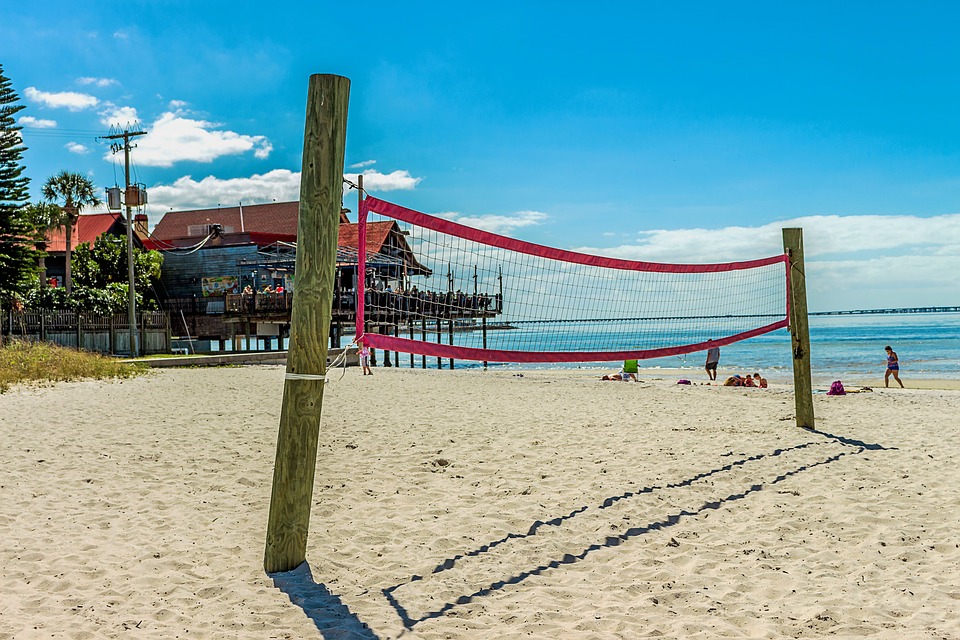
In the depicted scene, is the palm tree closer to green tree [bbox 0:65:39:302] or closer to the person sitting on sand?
green tree [bbox 0:65:39:302]

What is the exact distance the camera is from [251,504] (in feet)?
17.7

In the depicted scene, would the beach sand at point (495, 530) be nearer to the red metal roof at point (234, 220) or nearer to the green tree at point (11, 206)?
the green tree at point (11, 206)

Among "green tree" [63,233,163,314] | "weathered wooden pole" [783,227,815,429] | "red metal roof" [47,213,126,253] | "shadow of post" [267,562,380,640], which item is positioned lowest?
"shadow of post" [267,562,380,640]

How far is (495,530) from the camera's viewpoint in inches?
188

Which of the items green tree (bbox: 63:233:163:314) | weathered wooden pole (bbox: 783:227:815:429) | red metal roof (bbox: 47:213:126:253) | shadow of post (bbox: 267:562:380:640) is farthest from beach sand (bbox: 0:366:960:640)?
red metal roof (bbox: 47:213:126:253)

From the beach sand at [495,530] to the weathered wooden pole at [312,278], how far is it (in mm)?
694

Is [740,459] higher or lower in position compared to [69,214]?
lower

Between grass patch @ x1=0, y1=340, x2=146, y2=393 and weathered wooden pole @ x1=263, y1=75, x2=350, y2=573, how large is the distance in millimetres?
10119

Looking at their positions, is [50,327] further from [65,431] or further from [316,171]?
[316,171]

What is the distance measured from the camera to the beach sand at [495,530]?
3531 millimetres

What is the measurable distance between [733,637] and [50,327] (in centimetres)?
2555

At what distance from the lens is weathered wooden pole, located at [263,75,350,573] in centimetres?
380

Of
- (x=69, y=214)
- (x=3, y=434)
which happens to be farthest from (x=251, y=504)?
(x=69, y=214)

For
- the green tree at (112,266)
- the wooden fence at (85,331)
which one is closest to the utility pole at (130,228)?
the wooden fence at (85,331)
